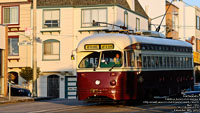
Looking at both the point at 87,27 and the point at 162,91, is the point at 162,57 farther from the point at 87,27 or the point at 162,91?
the point at 87,27

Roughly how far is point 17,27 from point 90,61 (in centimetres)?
2567

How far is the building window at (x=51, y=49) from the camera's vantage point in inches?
1758

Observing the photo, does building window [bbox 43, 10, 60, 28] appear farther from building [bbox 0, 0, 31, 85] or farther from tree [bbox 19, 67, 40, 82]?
tree [bbox 19, 67, 40, 82]

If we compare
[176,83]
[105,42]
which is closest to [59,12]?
[176,83]

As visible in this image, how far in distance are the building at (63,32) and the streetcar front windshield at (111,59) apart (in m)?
23.3

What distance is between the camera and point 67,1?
147 ft

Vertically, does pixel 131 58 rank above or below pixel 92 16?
below

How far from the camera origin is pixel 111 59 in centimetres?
2009

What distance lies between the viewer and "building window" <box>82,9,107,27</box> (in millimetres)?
43487

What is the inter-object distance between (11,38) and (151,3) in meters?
19.7

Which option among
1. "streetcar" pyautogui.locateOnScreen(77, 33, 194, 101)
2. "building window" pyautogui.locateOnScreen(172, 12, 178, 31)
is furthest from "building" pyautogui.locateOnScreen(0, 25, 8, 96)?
"building window" pyautogui.locateOnScreen(172, 12, 178, 31)

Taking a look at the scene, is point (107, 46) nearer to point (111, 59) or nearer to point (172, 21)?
point (111, 59)

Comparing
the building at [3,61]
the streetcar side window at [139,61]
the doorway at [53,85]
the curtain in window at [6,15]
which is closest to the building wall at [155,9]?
the doorway at [53,85]

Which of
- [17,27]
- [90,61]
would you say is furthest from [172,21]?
[90,61]
